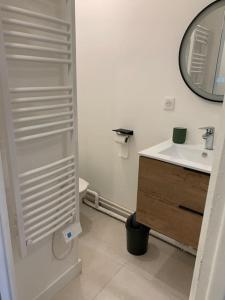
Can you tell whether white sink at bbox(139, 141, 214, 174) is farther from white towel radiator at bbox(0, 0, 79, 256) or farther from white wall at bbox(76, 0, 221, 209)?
white towel radiator at bbox(0, 0, 79, 256)

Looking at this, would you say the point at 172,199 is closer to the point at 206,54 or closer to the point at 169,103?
the point at 169,103

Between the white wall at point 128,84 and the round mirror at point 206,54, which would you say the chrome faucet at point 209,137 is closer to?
the white wall at point 128,84

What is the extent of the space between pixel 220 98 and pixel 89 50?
1.33 metres

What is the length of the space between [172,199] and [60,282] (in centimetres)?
98

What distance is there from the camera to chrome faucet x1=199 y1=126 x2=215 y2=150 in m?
1.65

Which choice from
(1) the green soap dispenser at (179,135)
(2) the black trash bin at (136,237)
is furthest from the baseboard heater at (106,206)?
(1) the green soap dispenser at (179,135)

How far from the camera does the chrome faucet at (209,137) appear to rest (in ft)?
5.43

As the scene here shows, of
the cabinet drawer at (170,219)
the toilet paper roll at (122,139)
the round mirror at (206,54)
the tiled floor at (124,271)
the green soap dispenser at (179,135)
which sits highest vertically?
the round mirror at (206,54)

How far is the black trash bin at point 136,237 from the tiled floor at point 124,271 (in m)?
0.06

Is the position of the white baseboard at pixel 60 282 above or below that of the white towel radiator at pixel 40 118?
below

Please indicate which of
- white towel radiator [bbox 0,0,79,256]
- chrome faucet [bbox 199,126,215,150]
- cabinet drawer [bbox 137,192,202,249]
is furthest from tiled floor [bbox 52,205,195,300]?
chrome faucet [bbox 199,126,215,150]

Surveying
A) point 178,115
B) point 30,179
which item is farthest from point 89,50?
point 30,179

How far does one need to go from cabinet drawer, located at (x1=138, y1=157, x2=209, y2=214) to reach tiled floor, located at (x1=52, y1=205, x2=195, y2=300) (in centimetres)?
65

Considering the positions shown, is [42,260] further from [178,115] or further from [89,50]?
[89,50]
